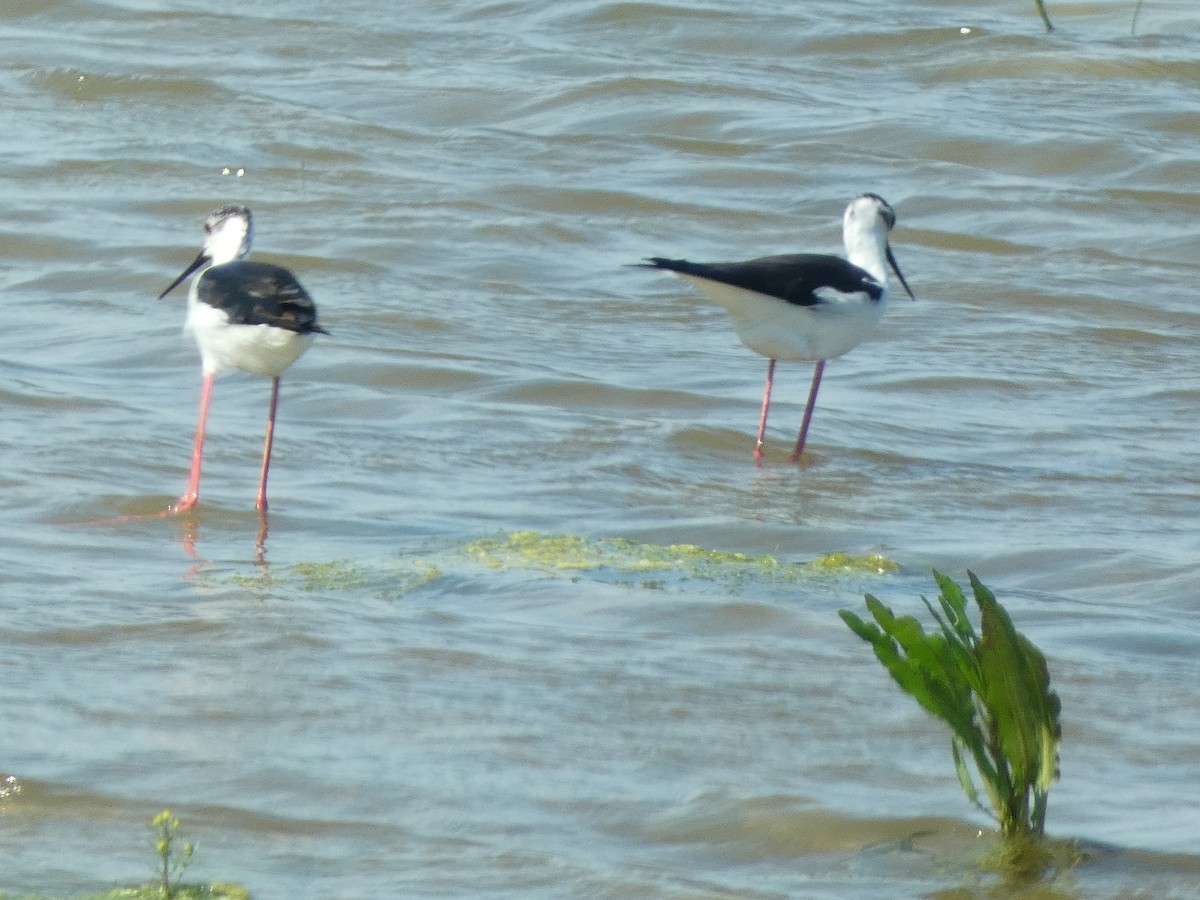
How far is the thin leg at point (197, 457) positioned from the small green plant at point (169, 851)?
8.79 feet

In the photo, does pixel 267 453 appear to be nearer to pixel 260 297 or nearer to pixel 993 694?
pixel 260 297

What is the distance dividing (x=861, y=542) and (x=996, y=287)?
382cm

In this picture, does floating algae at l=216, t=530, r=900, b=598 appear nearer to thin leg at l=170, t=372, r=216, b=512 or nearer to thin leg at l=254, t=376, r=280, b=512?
thin leg at l=254, t=376, r=280, b=512

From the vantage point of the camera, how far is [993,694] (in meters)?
3.55

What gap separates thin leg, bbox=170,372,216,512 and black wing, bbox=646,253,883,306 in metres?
1.59

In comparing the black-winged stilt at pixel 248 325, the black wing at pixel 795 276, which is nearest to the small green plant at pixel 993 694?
the black-winged stilt at pixel 248 325

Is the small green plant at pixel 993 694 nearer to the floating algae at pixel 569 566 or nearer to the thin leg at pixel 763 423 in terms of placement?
the floating algae at pixel 569 566

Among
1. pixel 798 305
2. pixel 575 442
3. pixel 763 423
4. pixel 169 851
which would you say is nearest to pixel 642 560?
pixel 575 442

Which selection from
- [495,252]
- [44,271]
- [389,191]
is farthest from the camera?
[389,191]

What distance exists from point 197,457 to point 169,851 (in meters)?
3.35

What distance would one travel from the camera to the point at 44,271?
9.37 meters

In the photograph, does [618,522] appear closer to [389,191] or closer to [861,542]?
[861,542]

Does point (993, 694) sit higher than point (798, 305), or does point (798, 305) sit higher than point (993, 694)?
point (993, 694)

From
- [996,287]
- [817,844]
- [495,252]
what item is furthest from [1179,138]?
[817,844]
